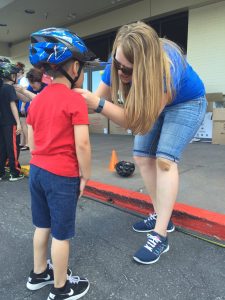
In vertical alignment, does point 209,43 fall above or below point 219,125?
above

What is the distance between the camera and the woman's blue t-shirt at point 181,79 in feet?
7.28

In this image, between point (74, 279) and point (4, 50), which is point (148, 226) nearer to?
point (74, 279)

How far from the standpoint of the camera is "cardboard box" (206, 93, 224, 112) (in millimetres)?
8383

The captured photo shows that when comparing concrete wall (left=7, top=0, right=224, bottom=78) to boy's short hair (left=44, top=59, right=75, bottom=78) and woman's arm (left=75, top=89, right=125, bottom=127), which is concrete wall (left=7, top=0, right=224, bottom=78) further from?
boy's short hair (left=44, top=59, right=75, bottom=78)

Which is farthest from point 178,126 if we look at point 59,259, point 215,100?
point 215,100

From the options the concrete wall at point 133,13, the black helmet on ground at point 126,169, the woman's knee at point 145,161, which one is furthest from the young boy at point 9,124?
the concrete wall at point 133,13

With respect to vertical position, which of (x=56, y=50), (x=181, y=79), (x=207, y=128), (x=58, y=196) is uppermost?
(x=56, y=50)

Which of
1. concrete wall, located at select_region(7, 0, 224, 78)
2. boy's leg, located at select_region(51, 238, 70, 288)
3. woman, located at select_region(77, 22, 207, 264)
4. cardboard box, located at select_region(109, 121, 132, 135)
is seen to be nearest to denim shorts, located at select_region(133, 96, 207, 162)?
woman, located at select_region(77, 22, 207, 264)

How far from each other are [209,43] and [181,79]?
7277 millimetres

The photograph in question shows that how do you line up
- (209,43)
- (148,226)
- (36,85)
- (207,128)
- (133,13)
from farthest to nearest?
1. (133,13)
2. (209,43)
3. (207,128)
4. (36,85)
5. (148,226)

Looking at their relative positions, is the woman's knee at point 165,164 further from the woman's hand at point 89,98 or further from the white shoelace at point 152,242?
the woman's hand at point 89,98

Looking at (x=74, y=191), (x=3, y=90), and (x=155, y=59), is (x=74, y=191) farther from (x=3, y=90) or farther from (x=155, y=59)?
(x=3, y=90)

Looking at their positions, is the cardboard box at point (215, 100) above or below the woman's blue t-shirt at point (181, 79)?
below

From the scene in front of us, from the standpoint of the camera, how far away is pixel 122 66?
→ 215 cm
